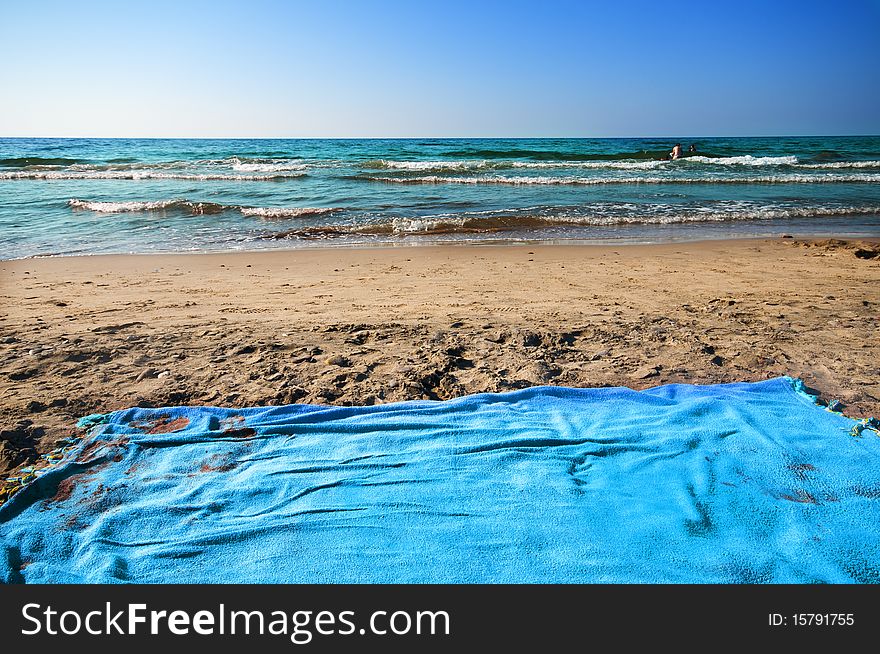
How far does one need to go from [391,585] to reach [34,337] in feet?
13.1

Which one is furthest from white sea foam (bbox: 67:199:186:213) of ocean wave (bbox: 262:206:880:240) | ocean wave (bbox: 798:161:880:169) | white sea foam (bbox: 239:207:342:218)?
ocean wave (bbox: 798:161:880:169)

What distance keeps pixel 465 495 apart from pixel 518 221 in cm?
878

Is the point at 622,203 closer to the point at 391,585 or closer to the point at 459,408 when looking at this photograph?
the point at 459,408

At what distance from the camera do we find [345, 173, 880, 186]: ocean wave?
56.0 ft

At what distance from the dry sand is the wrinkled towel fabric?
1.39 feet

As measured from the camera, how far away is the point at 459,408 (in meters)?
3.39

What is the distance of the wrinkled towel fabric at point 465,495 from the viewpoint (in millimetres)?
2195

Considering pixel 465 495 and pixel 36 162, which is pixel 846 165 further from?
pixel 36 162

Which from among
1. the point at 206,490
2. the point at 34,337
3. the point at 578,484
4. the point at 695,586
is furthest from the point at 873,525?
the point at 34,337

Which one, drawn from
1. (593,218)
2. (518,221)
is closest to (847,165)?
(593,218)

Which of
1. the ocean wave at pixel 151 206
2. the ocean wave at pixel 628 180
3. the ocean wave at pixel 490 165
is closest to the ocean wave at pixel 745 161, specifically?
the ocean wave at pixel 490 165

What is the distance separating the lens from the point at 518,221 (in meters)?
10.8

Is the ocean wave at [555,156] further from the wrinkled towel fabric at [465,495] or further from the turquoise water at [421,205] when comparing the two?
the wrinkled towel fabric at [465,495]

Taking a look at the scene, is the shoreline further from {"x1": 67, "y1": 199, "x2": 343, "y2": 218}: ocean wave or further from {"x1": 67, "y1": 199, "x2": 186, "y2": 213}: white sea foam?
{"x1": 67, "y1": 199, "x2": 186, "y2": 213}: white sea foam
